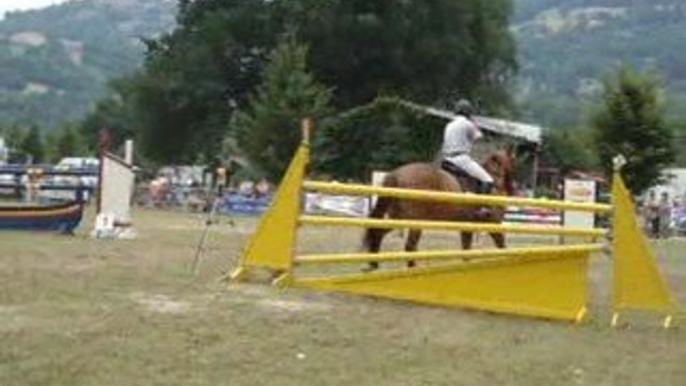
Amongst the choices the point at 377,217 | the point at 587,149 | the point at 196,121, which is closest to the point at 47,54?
the point at 196,121

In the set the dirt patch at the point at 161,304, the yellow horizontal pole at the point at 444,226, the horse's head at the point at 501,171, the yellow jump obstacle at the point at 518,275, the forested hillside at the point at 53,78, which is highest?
the forested hillside at the point at 53,78

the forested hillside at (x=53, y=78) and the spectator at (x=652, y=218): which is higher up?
the forested hillside at (x=53, y=78)

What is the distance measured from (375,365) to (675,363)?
246cm

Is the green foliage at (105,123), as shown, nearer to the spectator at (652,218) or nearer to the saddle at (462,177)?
the spectator at (652,218)

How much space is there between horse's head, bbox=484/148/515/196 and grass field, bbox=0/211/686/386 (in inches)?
125

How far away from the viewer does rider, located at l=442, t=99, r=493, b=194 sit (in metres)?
15.6

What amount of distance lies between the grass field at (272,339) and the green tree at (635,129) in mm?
33961

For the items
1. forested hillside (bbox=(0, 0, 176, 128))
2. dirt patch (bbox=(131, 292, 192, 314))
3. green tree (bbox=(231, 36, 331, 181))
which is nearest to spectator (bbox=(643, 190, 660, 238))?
green tree (bbox=(231, 36, 331, 181))

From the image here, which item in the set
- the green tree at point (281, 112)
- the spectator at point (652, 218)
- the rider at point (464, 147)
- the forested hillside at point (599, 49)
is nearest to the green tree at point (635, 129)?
the spectator at point (652, 218)

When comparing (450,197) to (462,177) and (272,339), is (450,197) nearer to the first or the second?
(462,177)

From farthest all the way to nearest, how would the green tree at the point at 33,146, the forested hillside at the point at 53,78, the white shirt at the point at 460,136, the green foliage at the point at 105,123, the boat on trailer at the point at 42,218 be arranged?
the forested hillside at the point at 53,78 < the green foliage at the point at 105,123 < the green tree at the point at 33,146 < the boat on trailer at the point at 42,218 < the white shirt at the point at 460,136

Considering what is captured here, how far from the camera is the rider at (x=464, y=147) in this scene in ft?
51.3

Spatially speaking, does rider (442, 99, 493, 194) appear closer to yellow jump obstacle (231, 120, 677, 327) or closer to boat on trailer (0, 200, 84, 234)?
yellow jump obstacle (231, 120, 677, 327)

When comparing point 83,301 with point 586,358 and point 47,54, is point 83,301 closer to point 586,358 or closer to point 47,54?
point 586,358
